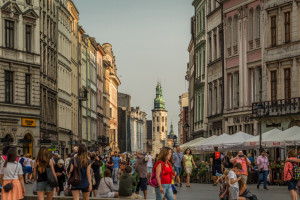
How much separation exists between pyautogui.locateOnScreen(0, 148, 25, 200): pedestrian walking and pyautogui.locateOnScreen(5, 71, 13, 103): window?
3784 centimetres

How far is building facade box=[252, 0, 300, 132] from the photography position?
159 ft

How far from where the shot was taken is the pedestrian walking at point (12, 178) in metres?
19.0

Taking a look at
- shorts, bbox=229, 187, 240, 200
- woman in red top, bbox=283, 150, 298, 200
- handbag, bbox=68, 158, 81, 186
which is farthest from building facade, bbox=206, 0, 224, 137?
handbag, bbox=68, 158, 81, 186

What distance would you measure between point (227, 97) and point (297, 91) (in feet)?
33.5

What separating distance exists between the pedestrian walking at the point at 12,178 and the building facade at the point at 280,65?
97.4ft

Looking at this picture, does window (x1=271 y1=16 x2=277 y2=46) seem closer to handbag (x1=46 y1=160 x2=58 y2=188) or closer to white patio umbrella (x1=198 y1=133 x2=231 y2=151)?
white patio umbrella (x1=198 y1=133 x2=231 y2=151)

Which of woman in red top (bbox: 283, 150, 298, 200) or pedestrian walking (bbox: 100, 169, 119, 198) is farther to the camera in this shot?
pedestrian walking (bbox: 100, 169, 119, 198)

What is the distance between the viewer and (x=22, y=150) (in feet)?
191

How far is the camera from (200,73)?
229 ft

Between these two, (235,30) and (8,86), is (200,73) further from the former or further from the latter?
(8,86)

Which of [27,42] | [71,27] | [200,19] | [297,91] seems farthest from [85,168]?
[71,27]

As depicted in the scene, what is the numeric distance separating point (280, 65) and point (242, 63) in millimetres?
5079

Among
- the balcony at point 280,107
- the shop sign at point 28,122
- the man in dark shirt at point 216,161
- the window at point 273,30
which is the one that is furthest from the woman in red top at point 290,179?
the shop sign at point 28,122

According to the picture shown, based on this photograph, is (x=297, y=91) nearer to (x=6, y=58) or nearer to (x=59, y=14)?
(x=6, y=58)
